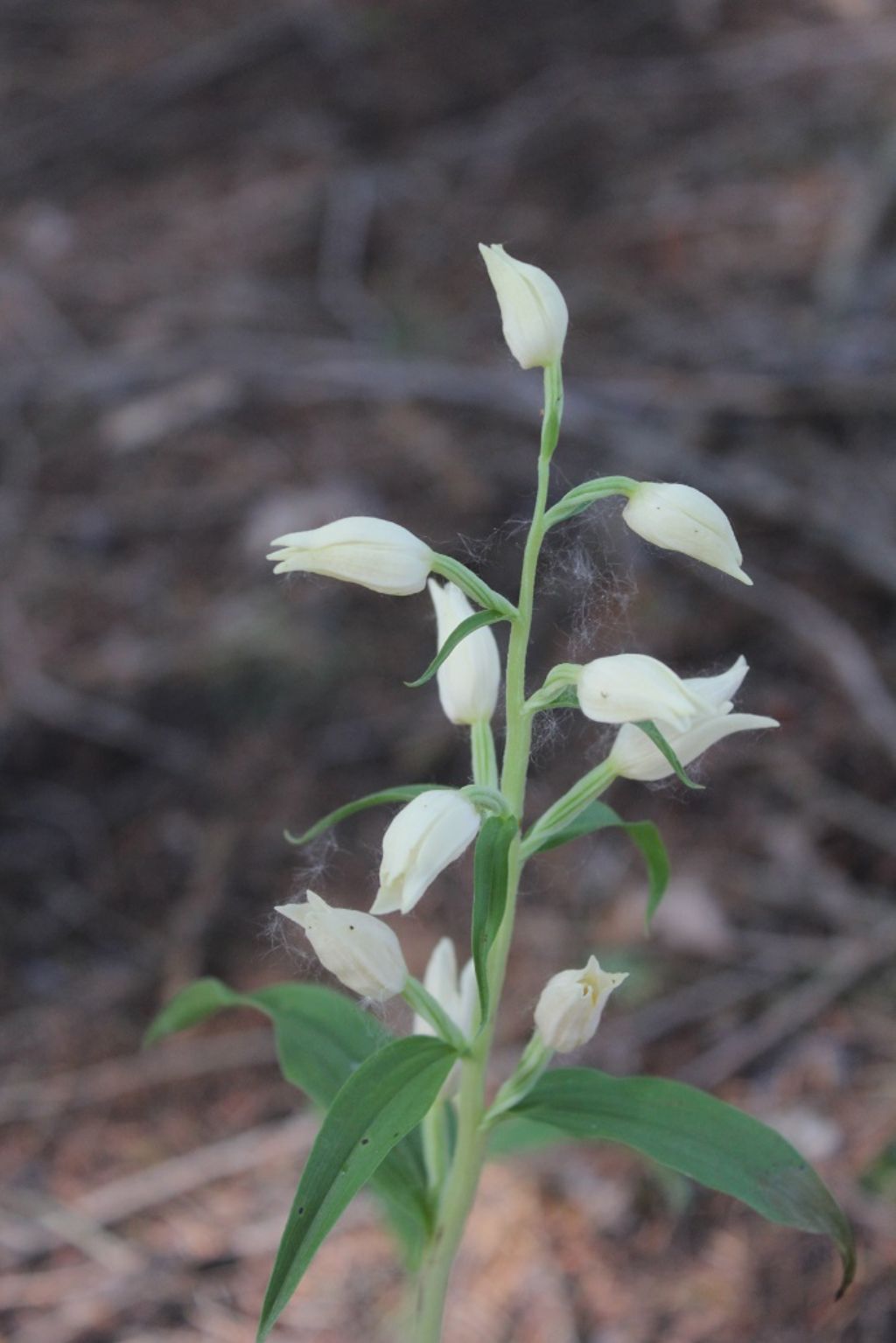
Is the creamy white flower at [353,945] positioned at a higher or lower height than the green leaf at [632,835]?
higher

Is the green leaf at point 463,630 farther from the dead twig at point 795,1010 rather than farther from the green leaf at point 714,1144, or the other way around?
the dead twig at point 795,1010

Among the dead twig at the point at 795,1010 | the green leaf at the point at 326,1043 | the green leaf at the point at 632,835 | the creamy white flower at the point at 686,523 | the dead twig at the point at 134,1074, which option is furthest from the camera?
the dead twig at the point at 134,1074

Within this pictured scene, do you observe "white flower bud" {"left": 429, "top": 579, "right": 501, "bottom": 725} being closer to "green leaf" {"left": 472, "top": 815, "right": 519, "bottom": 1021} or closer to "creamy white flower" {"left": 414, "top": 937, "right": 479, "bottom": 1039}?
"green leaf" {"left": 472, "top": 815, "right": 519, "bottom": 1021}

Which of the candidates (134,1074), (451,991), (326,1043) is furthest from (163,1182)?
(451,991)

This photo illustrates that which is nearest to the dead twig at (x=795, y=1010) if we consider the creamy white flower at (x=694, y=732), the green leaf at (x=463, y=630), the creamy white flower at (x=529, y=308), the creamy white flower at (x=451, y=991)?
the creamy white flower at (x=451, y=991)

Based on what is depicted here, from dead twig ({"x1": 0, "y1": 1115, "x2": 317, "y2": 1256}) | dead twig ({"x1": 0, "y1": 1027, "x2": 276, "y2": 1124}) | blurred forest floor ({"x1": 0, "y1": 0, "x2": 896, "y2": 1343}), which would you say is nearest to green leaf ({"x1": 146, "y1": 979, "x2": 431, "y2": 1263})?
blurred forest floor ({"x1": 0, "y1": 0, "x2": 896, "y2": 1343})
